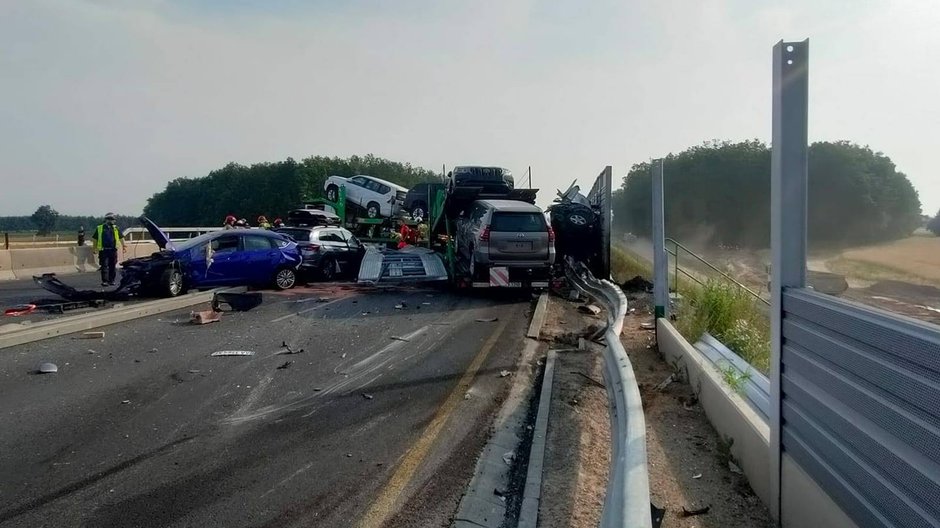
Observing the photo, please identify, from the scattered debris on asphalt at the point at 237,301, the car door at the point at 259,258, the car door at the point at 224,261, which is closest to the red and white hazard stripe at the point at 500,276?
the scattered debris on asphalt at the point at 237,301

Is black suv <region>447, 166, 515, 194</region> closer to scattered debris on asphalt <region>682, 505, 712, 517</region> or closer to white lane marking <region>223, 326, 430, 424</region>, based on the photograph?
white lane marking <region>223, 326, 430, 424</region>

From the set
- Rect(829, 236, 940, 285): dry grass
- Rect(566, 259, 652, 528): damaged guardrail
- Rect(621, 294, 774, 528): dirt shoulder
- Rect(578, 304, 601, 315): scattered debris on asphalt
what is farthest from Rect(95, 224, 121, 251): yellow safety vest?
Rect(829, 236, 940, 285): dry grass

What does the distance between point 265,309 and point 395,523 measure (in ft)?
32.9

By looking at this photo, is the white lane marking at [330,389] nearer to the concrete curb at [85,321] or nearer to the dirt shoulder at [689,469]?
the dirt shoulder at [689,469]

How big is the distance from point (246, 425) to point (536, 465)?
2.67 meters

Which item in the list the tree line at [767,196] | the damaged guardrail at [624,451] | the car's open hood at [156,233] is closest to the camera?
the damaged guardrail at [624,451]

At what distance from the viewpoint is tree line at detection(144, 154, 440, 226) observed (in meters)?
83.8

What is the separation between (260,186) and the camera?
87875 mm

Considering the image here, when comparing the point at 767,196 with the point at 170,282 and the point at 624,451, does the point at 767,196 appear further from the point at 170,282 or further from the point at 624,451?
the point at 170,282

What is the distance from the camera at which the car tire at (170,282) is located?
14781 millimetres

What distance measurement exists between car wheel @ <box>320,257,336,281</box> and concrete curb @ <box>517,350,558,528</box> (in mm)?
12157

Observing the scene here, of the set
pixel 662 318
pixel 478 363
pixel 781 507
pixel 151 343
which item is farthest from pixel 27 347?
pixel 781 507

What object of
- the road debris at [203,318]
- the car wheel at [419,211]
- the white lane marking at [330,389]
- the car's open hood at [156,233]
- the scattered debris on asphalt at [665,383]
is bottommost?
the white lane marking at [330,389]

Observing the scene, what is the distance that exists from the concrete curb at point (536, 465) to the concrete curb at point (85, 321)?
708 cm
